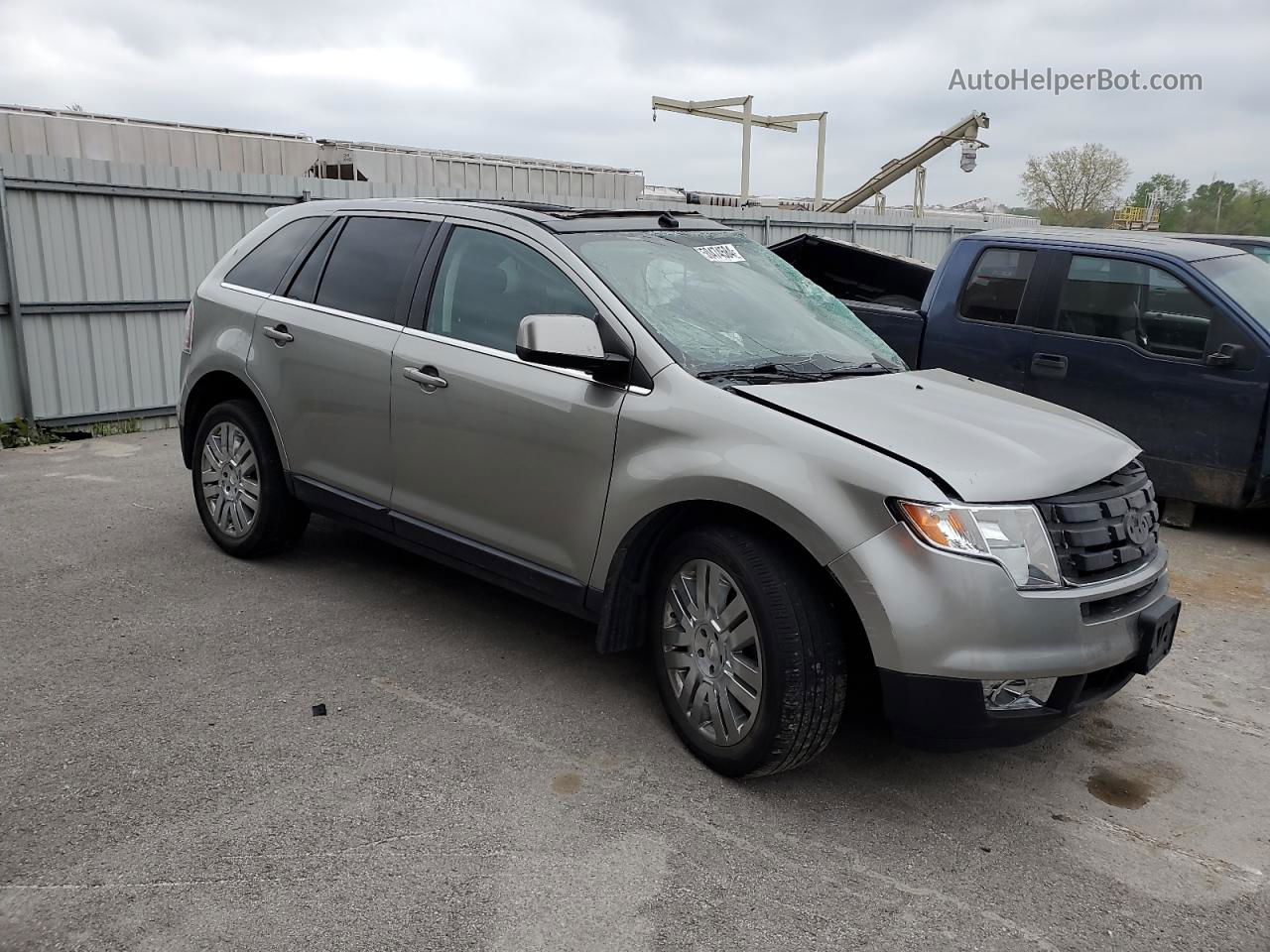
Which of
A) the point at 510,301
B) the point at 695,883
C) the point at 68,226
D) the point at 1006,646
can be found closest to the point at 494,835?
the point at 695,883

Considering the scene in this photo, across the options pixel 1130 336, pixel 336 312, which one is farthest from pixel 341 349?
pixel 1130 336

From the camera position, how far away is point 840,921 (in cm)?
276

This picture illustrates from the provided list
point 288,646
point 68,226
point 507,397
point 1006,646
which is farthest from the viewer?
point 68,226

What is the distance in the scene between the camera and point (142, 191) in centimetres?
950

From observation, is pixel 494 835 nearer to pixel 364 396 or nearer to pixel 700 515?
pixel 700 515

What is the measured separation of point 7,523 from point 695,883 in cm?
517

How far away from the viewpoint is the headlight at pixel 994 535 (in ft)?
9.76

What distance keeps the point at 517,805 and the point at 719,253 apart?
232 cm

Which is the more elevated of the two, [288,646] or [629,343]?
[629,343]

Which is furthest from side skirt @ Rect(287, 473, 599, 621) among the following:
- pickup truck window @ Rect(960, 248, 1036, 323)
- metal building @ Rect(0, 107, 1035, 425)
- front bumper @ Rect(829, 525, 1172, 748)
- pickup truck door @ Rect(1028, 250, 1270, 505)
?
pickup truck window @ Rect(960, 248, 1036, 323)

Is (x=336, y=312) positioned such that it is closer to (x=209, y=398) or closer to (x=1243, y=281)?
(x=209, y=398)

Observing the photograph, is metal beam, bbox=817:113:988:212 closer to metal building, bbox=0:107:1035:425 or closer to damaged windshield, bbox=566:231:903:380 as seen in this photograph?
metal building, bbox=0:107:1035:425

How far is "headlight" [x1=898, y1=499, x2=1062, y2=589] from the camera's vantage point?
9.76 ft

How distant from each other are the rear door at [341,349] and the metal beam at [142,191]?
196 inches
